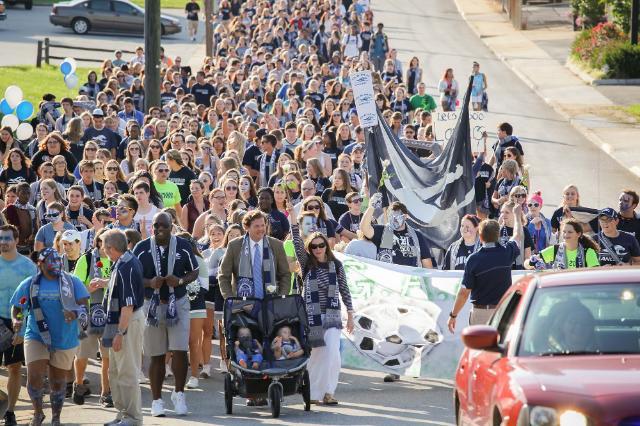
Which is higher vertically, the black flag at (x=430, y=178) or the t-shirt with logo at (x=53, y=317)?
the black flag at (x=430, y=178)

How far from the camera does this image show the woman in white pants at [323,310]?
14.0 metres

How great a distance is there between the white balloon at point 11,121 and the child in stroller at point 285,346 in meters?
12.3

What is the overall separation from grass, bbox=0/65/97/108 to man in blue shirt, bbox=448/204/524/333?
27.0 m

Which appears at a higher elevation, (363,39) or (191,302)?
(363,39)

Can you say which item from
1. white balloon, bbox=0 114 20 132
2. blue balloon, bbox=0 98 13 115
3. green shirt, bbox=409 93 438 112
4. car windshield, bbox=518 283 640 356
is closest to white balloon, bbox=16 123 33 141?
white balloon, bbox=0 114 20 132

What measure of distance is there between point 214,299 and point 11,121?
1066cm

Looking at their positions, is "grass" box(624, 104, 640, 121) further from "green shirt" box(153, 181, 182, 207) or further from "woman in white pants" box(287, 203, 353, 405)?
"woman in white pants" box(287, 203, 353, 405)

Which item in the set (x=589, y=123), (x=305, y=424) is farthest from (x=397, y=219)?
(x=589, y=123)

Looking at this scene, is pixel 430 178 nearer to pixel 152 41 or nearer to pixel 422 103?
pixel 152 41

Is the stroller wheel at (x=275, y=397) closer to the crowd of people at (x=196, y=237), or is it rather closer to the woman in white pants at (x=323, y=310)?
the crowd of people at (x=196, y=237)

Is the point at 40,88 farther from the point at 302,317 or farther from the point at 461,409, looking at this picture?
the point at 461,409

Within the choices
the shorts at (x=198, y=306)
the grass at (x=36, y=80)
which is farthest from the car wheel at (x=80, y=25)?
the shorts at (x=198, y=306)

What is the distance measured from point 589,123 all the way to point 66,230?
77.3ft

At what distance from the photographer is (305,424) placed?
42.3 ft
